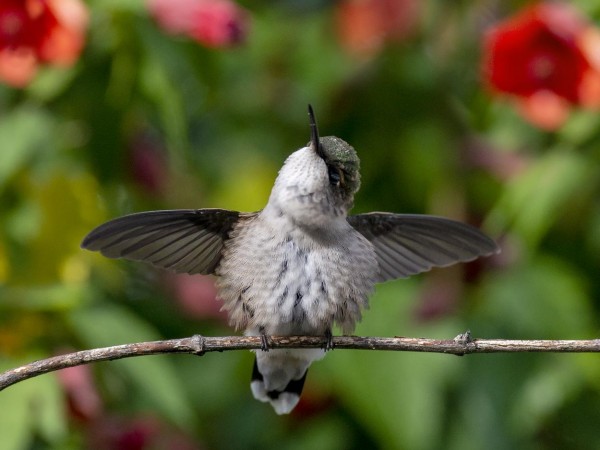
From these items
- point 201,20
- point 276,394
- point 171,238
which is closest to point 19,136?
point 201,20

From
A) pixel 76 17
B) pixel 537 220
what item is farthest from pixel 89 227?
pixel 537 220

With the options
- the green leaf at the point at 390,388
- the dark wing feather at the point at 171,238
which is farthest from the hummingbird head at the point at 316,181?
the green leaf at the point at 390,388

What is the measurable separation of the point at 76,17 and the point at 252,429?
161cm

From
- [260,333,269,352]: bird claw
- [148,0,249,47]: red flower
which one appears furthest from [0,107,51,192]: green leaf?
[260,333,269,352]: bird claw

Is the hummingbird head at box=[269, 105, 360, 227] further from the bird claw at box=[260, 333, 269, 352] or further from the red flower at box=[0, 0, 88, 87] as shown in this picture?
the red flower at box=[0, 0, 88, 87]

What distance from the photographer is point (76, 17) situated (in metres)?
3.05

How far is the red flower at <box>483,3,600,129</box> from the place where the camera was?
10.7 feet

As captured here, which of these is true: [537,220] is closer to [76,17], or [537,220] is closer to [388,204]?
[388,204]

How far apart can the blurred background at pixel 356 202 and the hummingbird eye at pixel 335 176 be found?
657 mm

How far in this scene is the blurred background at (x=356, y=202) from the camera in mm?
3004

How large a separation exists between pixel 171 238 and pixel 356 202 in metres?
1.25

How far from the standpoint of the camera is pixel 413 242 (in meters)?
2.76

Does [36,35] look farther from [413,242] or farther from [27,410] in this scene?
[413,242]

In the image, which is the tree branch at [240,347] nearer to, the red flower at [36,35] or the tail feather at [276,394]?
the tail feather at [276,394]
